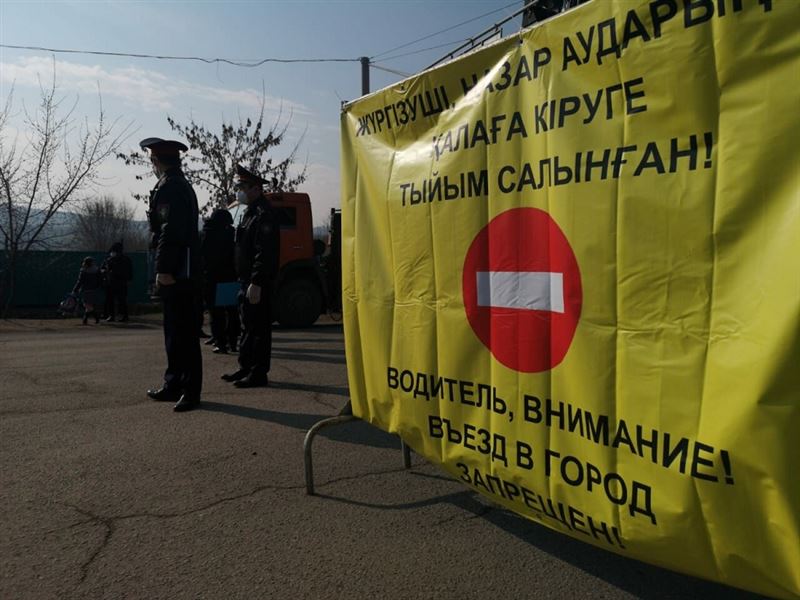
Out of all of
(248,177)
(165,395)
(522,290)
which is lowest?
(165,395)

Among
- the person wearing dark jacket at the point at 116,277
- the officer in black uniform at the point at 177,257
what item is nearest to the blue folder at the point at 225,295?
the officer in black uniform at the point at 177,257

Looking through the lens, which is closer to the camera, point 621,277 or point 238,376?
point 621,277

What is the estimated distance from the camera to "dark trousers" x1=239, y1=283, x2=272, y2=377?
6.52 meters

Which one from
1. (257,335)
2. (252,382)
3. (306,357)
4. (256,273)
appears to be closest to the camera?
(256,273)

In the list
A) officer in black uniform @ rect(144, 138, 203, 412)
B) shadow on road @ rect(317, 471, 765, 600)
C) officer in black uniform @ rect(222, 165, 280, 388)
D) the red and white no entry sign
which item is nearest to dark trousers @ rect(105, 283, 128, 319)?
officer in black uniform @ rect(222, 165, 280, 388)

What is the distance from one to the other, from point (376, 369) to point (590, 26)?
79.6 inches

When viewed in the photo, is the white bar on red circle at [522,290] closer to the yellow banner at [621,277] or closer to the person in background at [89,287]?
the yellow banner at [621,277]

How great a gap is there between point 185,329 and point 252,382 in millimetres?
1202

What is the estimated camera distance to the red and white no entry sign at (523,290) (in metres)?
2.40

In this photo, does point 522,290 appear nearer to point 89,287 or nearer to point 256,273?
point 256,273

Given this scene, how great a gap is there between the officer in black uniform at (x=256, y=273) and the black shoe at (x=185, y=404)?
38.2 inches

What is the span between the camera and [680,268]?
199 centimetres

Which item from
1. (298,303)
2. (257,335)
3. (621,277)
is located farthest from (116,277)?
(621,277)

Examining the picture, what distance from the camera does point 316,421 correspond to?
17.6ft
